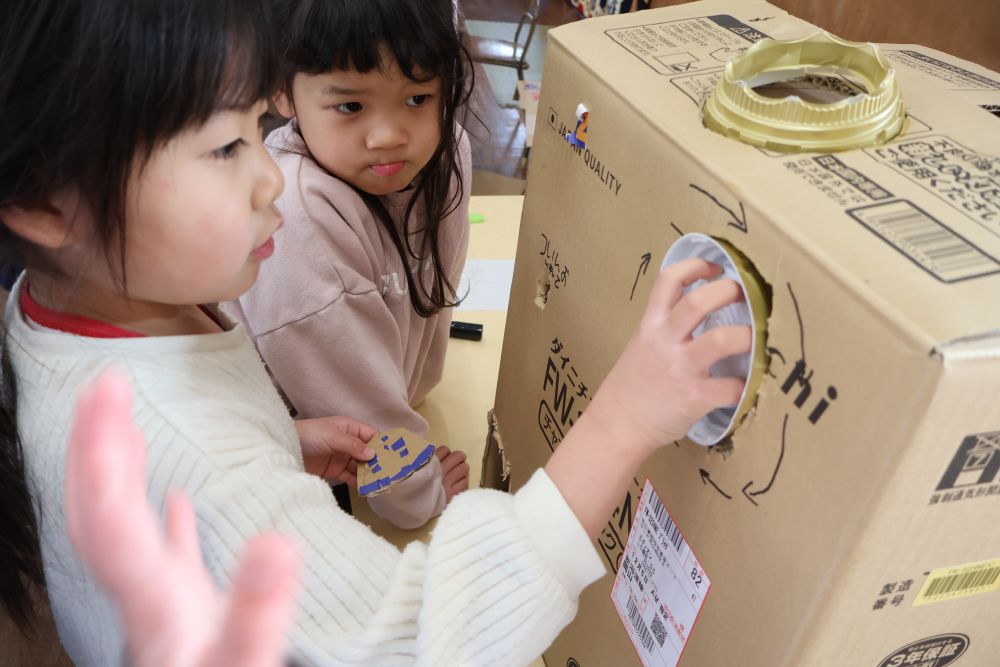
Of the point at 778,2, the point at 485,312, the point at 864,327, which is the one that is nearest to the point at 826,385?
the point at 864,327

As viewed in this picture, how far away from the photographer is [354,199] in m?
0.83

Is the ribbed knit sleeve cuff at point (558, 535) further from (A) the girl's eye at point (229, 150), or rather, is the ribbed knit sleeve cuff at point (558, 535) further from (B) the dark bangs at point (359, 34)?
(B) the dark bangs at point (359, 34)

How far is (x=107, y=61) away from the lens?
0.42 metres

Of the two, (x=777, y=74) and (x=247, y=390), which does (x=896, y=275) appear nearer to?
(x=777, y=74)

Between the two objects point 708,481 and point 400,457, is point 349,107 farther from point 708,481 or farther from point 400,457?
point 708,481

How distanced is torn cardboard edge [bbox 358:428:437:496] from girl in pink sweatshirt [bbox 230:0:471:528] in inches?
1.8

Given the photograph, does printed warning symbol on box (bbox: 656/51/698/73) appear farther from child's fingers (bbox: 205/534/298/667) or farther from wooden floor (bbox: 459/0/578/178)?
wooden floor (bbox: 459/0/578/178)

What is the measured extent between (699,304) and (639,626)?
0.26 meters

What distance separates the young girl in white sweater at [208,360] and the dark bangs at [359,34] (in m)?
0.21

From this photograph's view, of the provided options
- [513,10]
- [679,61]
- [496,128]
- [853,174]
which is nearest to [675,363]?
[853,174]

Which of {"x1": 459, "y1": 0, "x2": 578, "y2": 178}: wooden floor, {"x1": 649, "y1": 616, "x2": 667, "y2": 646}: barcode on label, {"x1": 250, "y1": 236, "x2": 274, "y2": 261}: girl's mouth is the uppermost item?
{"x1": 250, "y1": 236, "x2": 274, "y2": 261}: girl's mouth

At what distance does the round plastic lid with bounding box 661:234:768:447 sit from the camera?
1.28ft

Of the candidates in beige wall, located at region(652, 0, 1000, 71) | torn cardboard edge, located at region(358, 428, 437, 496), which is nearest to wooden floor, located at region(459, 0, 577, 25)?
beige wall, located at region(652, 0, 1000, 71)

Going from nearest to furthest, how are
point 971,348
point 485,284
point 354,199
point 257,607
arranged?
point 257,607, point 971,348, point 354,199, point 485,284
